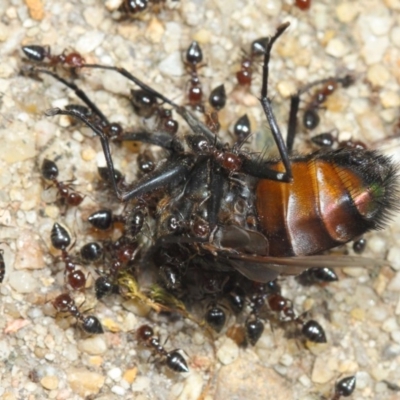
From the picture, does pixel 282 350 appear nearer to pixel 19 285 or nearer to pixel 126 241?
pixel 126 241

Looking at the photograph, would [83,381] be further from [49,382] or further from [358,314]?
[358,314]

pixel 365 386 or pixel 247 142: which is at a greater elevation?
pixel 247 142

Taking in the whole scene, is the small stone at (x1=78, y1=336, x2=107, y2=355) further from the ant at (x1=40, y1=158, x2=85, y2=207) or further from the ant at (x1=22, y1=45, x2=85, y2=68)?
the ant at (x1=22, y1=45, x2=85, y2=68)

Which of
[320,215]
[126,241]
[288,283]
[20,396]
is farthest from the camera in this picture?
[288,283]

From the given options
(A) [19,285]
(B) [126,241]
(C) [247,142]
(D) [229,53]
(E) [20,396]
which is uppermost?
(D) [229,53]

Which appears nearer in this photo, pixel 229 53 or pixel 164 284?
pixel 164 284

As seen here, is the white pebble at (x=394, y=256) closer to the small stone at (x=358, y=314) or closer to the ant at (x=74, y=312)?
the small stone at (x=358, y=314)

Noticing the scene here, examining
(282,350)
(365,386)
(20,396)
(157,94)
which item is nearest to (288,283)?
(282,350)

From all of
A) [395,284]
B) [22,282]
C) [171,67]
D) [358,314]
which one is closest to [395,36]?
[171,67]

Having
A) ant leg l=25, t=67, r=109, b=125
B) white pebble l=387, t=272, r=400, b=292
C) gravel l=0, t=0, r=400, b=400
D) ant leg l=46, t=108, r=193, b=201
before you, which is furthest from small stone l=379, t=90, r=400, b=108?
ant leg l=25, t=67, r=109, b=125
